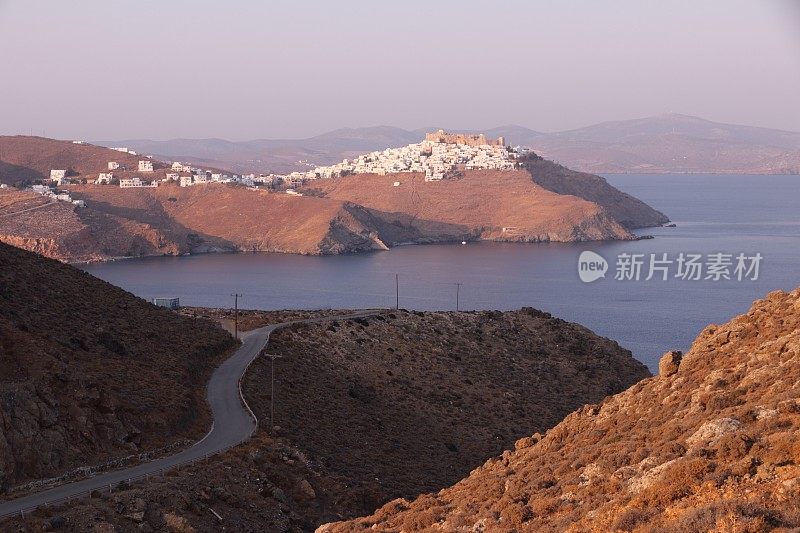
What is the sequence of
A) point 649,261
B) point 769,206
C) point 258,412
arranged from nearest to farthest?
point 258,412 < point 649,261 < point 769,206

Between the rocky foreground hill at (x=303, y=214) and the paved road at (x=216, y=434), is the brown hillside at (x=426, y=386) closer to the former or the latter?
the paved road at (x=216, y=434)

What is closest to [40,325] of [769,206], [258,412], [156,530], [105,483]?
[258,412]

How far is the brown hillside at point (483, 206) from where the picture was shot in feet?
315

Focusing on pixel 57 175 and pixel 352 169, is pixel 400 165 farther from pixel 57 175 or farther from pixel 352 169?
pixel 57 175

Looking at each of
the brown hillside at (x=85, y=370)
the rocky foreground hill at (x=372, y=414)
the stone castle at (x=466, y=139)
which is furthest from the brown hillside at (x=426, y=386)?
the stone castle at (x=466, y=139)

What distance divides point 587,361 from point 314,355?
9.44 meters

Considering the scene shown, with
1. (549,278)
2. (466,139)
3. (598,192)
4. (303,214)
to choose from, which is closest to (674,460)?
(549,278)

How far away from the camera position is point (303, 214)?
94750 mm

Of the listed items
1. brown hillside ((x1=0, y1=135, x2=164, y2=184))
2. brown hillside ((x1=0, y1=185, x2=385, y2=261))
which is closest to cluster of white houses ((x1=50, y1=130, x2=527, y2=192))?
brown hillside ((x1=0, y1=135, x2=164, y2=184))

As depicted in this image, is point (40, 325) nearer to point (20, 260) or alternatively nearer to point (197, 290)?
point (20, 260)

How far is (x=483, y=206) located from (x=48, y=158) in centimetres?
5050

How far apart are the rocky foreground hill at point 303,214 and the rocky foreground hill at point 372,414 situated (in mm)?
53569

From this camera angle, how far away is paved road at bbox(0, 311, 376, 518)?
12641 mm

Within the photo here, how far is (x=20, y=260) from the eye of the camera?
23438 mm
